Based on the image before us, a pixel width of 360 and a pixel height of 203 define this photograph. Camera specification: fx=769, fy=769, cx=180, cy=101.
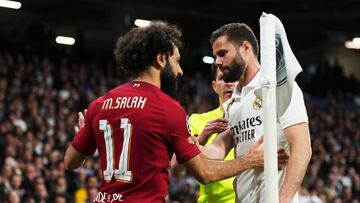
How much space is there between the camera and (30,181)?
43.7ft

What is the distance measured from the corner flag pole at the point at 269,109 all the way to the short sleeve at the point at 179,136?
0.70 meters

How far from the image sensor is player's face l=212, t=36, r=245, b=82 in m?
4.82

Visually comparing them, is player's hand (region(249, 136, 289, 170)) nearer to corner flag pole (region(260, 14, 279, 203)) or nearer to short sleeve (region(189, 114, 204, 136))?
corner flag pole (region(260, 14, 279, 203))

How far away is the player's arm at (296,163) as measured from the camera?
13.5 feet

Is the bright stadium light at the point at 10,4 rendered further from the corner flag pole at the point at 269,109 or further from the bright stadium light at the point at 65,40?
the corner flag pole at the point at 269,109

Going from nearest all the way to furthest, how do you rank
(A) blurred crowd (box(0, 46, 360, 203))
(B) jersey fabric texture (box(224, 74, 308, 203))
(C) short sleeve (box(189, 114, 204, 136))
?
1. (B) jersey fabric texture (box(224, 74, 308, 203))
2. (C) short sleeve (box(189, 114, 204, 136))
3. (A) blurred crowd (box(0, 46, 360, 203))

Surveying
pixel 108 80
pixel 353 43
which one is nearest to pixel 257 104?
pixel 108 80

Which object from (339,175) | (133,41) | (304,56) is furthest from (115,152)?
(304,56)

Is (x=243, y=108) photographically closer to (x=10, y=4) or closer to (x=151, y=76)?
(x=151, y=76)

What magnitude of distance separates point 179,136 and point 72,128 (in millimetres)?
12968

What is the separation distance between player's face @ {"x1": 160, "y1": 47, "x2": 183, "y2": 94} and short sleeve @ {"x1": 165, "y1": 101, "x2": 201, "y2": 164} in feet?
0.90

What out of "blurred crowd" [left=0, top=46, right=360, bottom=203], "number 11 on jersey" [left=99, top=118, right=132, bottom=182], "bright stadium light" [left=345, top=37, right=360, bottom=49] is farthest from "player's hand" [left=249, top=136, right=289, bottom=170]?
"bright stadium light" [left=345, top=37, right=360, bottom=49]

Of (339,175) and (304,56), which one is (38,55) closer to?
(339,175)

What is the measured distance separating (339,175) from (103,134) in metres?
17.4
